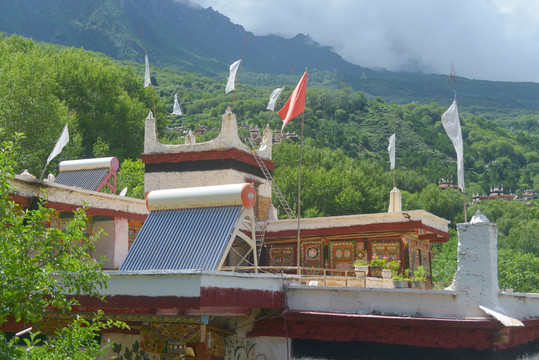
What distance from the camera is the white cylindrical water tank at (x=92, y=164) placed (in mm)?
25172

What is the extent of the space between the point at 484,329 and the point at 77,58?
5122 centimetres

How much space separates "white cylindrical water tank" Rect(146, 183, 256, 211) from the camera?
16188mm

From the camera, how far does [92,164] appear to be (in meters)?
25.7

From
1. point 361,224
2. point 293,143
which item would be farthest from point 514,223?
point 361,224

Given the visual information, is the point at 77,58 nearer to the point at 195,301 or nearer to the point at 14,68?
the point at 14,68

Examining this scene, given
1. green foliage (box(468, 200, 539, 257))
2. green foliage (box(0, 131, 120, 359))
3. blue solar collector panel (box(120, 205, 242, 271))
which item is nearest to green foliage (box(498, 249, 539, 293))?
green foliage (box(468, 200, 539, 257))

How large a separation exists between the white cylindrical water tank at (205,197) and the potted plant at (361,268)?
572 centimetres

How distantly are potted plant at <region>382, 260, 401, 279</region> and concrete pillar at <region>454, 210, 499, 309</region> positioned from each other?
5.89m

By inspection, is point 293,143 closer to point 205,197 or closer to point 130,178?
point 130,178

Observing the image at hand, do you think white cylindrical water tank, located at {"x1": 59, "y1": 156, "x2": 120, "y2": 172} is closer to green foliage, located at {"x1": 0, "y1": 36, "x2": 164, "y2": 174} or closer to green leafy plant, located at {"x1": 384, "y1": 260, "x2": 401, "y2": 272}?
green leafy plant, located at {"x1": 384, "y1": 260, "x2": 401, "y2": 272}

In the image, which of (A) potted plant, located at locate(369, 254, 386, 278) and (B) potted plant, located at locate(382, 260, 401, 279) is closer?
(B) potted plant, located at locate(382, 260, 401, 279)

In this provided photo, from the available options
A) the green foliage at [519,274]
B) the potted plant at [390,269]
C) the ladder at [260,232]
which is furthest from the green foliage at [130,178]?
the green foliage at [519,274]

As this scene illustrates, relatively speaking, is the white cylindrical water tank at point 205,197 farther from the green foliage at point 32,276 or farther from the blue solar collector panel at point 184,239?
the green foliage at point 32,276

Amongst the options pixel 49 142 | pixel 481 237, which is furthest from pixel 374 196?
pixel 481 237
